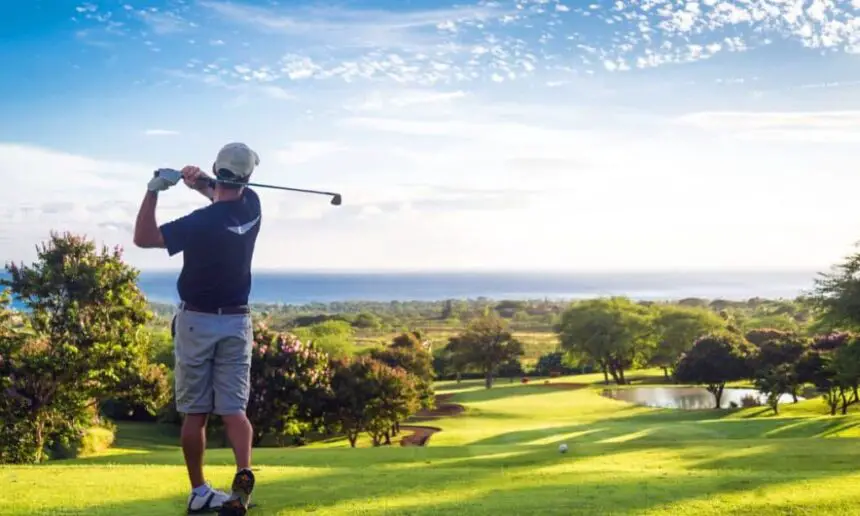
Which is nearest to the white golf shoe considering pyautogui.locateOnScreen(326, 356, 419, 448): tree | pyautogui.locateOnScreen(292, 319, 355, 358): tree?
pyautogui.locateOnScreen(326, 356, 419, 448): tree

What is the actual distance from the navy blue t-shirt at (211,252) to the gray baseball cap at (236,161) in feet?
0.88

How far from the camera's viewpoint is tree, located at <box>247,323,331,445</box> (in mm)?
34312

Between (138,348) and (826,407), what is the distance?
4182 cm

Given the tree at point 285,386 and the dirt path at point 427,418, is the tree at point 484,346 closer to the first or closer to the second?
the dirt path at point 427,418

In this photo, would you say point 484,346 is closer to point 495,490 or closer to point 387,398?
point 387,398

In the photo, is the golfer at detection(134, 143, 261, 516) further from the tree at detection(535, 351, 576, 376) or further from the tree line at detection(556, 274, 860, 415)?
the tree at detection(535, 351, 576, 376)

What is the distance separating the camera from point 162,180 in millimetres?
6355

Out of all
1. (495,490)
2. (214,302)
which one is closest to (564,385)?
(495,490)

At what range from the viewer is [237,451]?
21.2 feet

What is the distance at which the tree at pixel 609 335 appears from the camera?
75.2 metres

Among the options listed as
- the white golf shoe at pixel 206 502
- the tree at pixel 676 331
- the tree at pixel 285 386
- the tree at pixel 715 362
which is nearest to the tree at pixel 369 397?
the tree at pixel 285 386

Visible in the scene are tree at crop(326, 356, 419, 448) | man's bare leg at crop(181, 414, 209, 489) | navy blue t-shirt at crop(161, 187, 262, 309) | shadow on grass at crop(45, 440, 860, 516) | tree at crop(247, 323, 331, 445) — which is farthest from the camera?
tree at crop(326, 356, 419, 448)

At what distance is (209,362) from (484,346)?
62.8 meters

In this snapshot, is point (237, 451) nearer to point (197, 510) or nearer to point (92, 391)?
point (197, 510)
